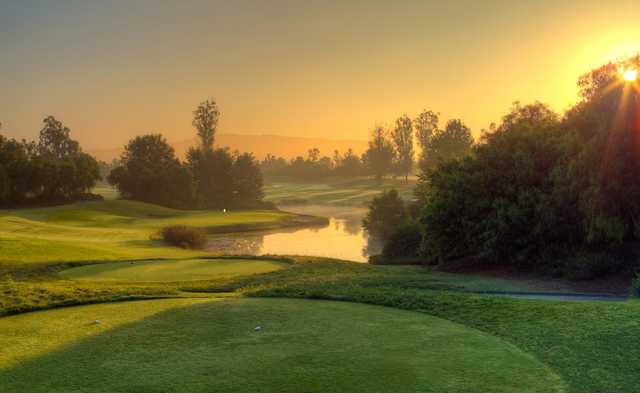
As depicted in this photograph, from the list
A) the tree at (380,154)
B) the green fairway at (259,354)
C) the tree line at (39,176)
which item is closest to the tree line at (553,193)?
the green fairway at (259,354)

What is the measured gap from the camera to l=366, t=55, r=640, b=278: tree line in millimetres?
17625

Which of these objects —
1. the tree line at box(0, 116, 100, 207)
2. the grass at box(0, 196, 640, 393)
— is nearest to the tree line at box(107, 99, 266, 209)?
the tree line at box(0, 116, 100, 207)

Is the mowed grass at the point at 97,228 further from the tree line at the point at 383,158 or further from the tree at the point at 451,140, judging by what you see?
the tree line at the point at 383,158

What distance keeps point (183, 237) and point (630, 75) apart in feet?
99.3

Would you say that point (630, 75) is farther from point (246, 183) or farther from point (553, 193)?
point (246, 183)

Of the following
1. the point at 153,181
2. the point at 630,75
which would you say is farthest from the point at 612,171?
the point at 153,181

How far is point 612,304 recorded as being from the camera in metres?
10.4

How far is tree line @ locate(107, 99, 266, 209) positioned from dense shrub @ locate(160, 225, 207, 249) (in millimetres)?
39127

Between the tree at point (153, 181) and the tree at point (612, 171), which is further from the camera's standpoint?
the tree at point (153, 181)

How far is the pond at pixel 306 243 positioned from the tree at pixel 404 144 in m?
84.6

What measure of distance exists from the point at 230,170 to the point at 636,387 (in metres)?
85.4

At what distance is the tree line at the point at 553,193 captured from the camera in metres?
17.6

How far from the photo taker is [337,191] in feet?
403

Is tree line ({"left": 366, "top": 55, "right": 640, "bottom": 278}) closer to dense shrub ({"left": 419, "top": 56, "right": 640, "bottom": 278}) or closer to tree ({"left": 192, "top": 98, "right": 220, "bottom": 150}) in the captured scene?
dense shrub ({"left": 419, "top": 56, "right": 640, "bottom": 278})
